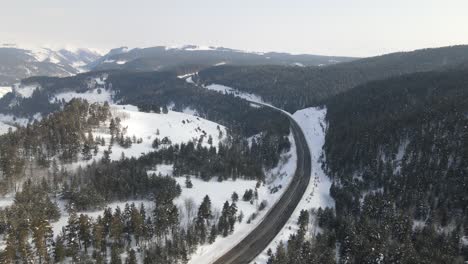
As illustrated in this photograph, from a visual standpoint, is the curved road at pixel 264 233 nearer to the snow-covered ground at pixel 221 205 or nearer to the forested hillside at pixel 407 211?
the snow-covered ground at pixel 221 205

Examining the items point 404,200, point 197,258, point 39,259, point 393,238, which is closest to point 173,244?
point 197,258

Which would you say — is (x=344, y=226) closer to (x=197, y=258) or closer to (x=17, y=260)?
(x=197, y=258)

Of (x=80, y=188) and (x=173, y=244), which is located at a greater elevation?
(x=80, y=188)

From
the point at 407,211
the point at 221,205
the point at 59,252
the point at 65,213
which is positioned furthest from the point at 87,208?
the point at 407,211

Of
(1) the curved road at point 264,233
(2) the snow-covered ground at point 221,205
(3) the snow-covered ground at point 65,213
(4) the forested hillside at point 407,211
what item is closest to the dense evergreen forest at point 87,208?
(3) the snow-covered ground at point 65,213

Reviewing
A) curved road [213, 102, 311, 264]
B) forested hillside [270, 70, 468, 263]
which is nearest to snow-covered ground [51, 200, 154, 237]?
curved road [213, 102, 311, 264]

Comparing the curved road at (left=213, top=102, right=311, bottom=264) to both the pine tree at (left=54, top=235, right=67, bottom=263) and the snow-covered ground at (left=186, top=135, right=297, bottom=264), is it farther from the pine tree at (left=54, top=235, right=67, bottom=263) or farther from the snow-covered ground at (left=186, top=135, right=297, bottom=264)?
the pine tree at (left=54, top=235, right=67, bottom=263)

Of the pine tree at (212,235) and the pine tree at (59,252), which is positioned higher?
the pine tree at (59,252)

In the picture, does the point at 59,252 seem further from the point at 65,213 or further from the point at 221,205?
the point at 221,205

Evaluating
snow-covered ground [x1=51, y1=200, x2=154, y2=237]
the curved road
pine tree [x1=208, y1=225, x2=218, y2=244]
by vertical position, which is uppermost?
snow-covered ground [x1=51, y1=200, x2=154, y2=237]

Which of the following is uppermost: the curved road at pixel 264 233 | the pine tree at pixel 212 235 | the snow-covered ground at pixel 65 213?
the snow-covered ground at pixel 65 213

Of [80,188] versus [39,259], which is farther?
[80,188]
